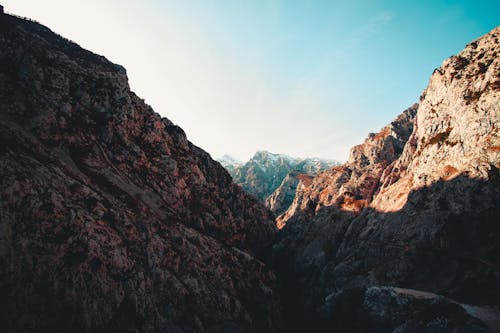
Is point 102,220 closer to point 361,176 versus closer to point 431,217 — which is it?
point 431,217

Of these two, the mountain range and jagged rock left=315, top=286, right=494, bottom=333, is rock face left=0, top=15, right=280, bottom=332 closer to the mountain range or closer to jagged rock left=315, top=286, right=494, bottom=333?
the mountain range

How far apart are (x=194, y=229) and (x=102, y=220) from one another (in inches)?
916

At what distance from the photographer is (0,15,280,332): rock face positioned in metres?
28.3

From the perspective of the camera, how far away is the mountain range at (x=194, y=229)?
28406 millimetres

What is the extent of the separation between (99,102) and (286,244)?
7462cm

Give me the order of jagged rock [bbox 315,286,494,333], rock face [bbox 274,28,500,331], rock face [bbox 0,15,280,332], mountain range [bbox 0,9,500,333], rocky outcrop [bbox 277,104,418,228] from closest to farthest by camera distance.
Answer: jagged rock [bbox 315,286,494,333] → rock face [bbox 0,15,280,332] → mountain range [bbox 0,9,500,333] → rock face [bbox 274,28,500,331] → rocky outcrop [bbox 277,104,418,228]

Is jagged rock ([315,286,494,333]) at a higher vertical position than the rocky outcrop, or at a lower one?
lower

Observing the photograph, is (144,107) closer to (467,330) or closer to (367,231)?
(367,231)

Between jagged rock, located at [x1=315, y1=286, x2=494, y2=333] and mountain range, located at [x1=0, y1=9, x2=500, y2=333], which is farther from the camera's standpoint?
mountain range, located at [x1=0, y1=9, x2=500, y2=333]

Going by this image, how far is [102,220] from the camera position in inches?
1490

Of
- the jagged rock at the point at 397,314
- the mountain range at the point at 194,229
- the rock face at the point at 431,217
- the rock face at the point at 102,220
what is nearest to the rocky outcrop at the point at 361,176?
the rock face at the point at 431,217

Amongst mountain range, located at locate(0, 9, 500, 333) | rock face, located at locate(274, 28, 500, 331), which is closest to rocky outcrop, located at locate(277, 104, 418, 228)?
rock face, located at locate(274, 28, 500, 331)

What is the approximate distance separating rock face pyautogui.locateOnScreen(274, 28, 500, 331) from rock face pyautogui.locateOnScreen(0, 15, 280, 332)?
60.8 ft

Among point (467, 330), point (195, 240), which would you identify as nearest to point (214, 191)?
point (195, 240)
